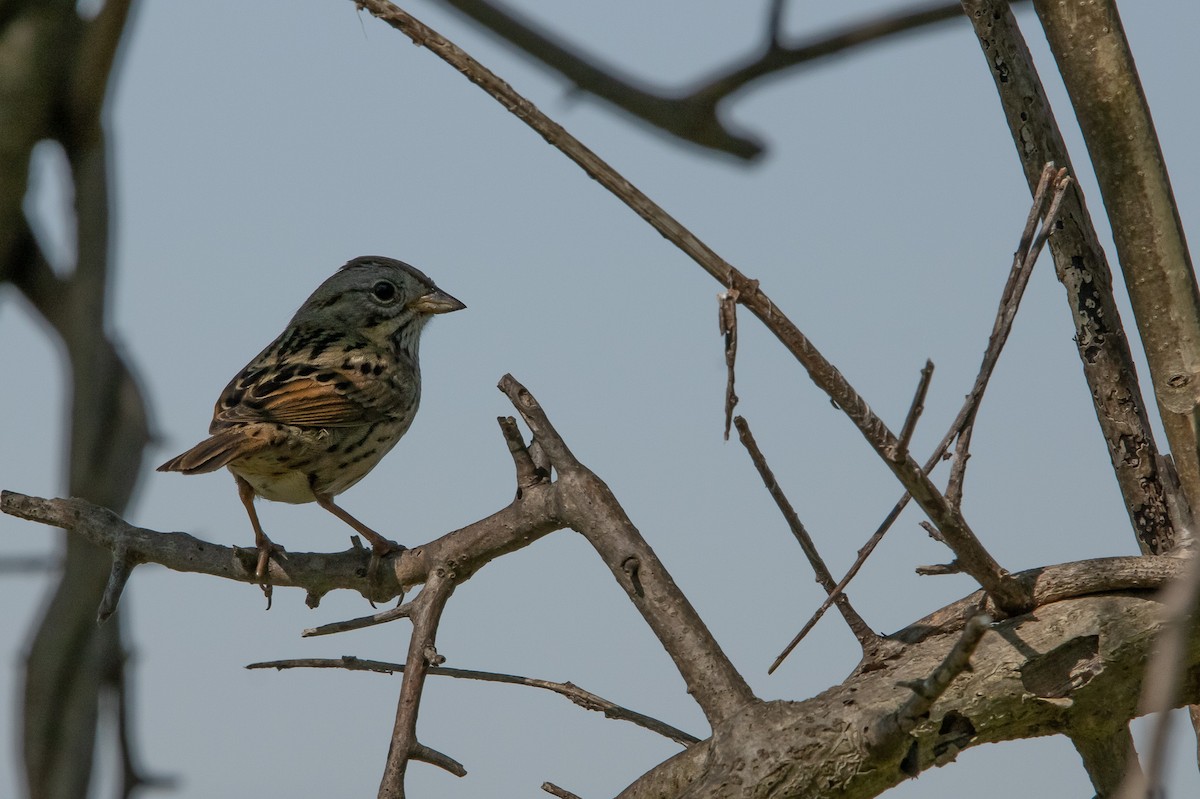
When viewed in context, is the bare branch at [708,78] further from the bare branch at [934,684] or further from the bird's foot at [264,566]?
the bare branch at [934,684]

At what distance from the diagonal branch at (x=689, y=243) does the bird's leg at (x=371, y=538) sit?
228 cm

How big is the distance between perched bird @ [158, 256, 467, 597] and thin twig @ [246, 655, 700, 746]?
5.51 ft

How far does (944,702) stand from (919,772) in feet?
0.49

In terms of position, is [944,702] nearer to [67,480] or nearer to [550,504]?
[550,504]

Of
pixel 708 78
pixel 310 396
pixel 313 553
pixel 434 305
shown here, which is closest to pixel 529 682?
pixel 313 553

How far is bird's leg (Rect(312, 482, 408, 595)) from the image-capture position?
4.17m

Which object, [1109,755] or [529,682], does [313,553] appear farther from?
[1109,755]

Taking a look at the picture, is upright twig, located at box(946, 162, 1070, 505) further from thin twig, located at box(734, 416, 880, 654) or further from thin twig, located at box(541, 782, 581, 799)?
thin twig, located at box(541, 782, 581, 799)

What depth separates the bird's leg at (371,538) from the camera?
13.7 feet

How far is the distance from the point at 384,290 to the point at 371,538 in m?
2.17

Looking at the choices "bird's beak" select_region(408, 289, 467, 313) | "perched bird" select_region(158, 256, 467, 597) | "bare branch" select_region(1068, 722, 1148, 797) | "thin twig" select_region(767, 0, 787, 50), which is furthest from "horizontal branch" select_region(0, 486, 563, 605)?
"bird's beak" select_region(408, 289, 467, 313)

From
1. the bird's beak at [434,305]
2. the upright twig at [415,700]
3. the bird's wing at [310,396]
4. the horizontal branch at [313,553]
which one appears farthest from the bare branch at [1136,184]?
the bird's beak at [434,305]

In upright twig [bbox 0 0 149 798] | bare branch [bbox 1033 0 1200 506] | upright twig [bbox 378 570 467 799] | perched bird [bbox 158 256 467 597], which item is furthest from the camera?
perched bird [bbox 158 256 467 597]

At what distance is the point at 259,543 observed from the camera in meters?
5.23
